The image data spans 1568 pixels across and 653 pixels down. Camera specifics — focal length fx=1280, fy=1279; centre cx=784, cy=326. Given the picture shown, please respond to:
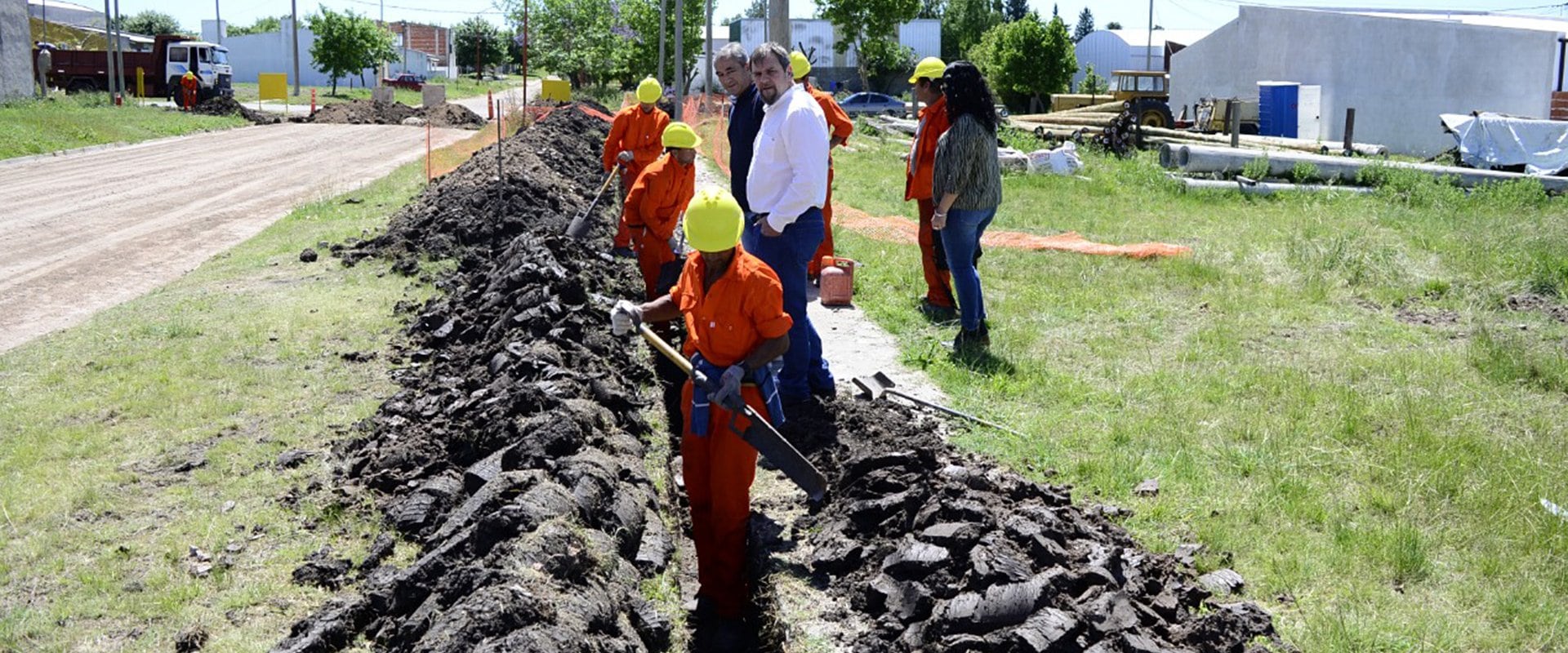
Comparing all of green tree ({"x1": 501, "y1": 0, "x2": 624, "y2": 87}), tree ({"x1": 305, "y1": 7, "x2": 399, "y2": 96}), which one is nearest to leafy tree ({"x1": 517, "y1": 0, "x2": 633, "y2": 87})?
green tree ({"x1": 501, "y1": 0, "x2": 624, "y2": 87})

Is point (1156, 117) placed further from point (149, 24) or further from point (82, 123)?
point (149, 24)

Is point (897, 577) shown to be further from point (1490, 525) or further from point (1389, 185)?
point (1389, 185)

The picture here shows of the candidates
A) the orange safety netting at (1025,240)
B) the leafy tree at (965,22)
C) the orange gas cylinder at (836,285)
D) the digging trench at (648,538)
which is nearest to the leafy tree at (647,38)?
the leafy tree at (965,22)

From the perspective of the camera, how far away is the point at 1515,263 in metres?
11.0

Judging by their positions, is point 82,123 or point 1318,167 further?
point 82,123

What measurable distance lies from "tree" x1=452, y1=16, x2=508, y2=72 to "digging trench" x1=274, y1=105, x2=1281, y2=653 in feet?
271

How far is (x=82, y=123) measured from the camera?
97.5ft

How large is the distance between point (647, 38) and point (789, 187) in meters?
47.5

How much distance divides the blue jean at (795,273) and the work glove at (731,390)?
2.18 metres

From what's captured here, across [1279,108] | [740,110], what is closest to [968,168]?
[740,110]

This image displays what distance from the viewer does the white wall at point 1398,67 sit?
3378 centimetres

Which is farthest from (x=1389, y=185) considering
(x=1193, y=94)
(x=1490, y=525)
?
(x=1193, y=94)

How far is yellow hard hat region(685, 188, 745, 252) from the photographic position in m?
4.71

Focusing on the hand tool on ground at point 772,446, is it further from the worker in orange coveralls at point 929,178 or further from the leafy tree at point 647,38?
the leafy tree at point 647,38
